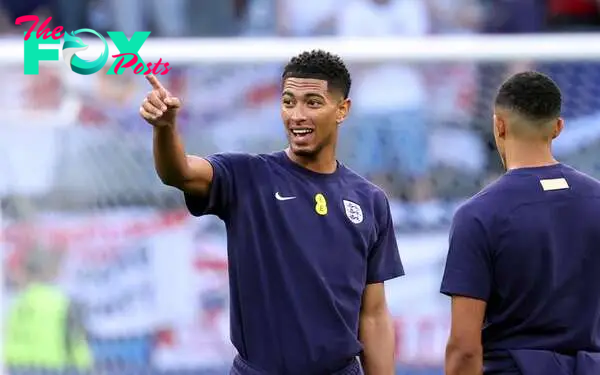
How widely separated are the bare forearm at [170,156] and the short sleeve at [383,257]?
2.72 feet

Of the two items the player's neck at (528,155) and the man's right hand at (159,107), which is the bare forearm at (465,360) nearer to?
the player's neck at (528,155)

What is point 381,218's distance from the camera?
184 inches

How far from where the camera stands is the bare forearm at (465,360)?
13.8 feet

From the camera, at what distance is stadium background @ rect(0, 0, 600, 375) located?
7.11 meters

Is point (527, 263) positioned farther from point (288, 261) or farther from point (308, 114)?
point (308, 114)

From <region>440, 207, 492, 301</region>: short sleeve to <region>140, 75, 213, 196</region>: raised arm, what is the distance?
0.85 m

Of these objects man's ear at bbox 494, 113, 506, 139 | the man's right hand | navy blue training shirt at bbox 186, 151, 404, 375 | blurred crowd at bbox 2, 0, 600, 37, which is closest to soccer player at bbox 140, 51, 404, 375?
navy blue training shirt at bbox 186, 151, 404, 375

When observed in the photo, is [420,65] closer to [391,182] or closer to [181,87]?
[391,182]

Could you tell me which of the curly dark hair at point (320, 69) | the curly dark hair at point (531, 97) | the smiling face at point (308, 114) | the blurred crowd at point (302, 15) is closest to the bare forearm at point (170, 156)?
the smiling face at point (308, 114)

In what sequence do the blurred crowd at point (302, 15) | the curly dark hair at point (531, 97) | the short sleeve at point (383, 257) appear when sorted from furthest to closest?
the blurred crowd at point (302, 15) < the short sleeve at point (383, 257) < the curly dark hair at point (531, 97)

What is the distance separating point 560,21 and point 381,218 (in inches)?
164

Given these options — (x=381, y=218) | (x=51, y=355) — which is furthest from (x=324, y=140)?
(x=51, y=355)

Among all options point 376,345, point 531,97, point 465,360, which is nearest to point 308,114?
point 531,97

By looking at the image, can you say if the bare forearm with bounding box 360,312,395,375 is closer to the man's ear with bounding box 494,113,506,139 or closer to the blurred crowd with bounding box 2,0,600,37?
the man's ear with bounding box 494,113,506,139
